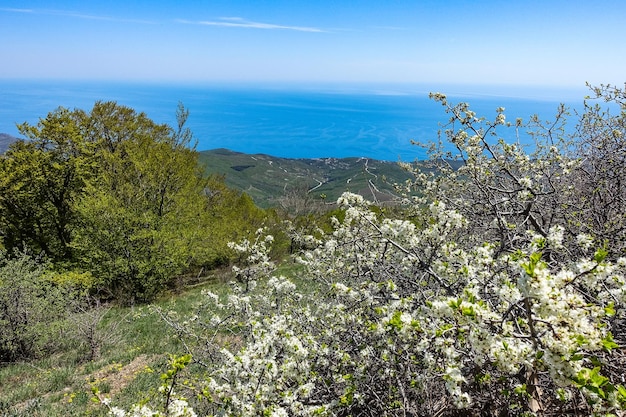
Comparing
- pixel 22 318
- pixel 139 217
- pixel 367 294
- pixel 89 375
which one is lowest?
pixel 89 375

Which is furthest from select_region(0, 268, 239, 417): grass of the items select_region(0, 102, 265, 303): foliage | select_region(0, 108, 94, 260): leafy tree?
select_region(0, 108, 94, 260): leafy tree

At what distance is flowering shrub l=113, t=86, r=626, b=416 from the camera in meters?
Answer: 2.37

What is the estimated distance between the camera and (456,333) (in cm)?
366

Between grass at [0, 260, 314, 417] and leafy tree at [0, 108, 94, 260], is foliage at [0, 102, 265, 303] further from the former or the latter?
grass at [0, 260, 314, 417]

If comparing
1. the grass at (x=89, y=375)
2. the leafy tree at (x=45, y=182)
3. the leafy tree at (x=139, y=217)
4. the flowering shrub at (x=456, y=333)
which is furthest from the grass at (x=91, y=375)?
the leafy tree at (x=45, y=182)

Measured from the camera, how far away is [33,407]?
8.04 m

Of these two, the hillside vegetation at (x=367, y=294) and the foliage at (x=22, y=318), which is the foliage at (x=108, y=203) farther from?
the foliage at (x=22, y=318)

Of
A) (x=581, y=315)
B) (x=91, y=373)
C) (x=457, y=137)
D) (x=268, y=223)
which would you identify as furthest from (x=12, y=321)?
(x=268, y=223)

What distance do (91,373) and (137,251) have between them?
A: 389 inches

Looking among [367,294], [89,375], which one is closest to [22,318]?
[89,375]

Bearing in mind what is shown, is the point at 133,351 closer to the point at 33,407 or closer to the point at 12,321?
the point at 33,407

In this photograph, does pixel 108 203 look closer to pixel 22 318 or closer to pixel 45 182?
pixel 45 182

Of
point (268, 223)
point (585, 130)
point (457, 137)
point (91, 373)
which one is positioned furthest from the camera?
point (268, 223)

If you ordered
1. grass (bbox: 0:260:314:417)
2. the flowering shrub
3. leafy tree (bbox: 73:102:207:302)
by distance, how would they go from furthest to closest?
leafy tree (bbox: 73:102:207:302) < grass (bbox: 0:260:314:417) < the flowering shrub
